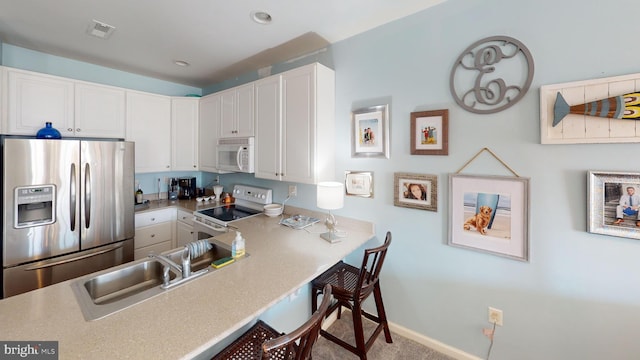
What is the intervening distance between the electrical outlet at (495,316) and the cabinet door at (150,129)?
11.7 feet

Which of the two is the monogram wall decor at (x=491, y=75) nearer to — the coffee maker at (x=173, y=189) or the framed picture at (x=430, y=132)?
the framed picture at (x=430, y=132)

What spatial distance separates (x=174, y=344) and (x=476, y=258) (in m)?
1.76

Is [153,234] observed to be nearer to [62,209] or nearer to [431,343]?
[62,209]

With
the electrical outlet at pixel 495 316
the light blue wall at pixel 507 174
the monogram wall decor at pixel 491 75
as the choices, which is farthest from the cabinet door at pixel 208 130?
the electrical outlet at pixel 495 316

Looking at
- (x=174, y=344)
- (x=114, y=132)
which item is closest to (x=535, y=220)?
(x=174, y=344)

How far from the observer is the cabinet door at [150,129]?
283 centimetres

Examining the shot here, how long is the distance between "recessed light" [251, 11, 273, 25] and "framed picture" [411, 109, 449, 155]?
4.33 ft

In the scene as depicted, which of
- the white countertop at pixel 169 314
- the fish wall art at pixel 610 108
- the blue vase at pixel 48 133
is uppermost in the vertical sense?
the blue vase at pixel 48 133

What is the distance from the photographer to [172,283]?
122cm

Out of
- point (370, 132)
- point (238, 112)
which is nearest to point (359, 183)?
point (370, 132)

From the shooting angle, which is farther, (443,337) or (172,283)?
(443,337)

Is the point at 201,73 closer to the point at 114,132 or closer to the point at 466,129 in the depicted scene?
the point at 114,132

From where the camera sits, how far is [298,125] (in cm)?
216

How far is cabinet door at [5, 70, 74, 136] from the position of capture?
6.90 ft
